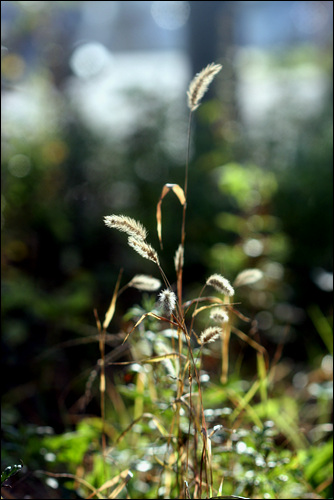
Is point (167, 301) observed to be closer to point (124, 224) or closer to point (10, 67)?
point (124, 224)

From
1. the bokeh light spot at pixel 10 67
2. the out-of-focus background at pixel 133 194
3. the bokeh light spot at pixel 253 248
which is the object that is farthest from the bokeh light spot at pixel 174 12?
the bokeh light spot at pixel 253 248

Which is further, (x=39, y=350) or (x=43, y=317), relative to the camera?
(x=43, y=317)

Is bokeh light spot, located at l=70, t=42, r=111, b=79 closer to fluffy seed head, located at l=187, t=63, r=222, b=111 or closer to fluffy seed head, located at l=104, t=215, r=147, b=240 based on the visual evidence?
fluffy seed head, located at l=187, t=63, r=222, b=111

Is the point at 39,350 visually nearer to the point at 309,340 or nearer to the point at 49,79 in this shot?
the point at 309,340

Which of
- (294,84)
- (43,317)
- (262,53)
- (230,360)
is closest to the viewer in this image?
(43,317)

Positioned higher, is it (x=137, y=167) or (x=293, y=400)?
(x=137, y=167)

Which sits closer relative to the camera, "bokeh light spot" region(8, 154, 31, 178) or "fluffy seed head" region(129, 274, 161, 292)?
"fluffy seed head" region(129, 274, 161, 292)

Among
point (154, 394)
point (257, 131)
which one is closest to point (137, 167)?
point (257, 131)

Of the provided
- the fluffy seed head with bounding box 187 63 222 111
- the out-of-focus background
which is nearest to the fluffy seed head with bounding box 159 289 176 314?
the fluffy seed head with bounding box 187 63 222 111

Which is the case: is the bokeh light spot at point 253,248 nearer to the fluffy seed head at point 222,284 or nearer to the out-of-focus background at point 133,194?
the out-of-focus background at point 133,194
